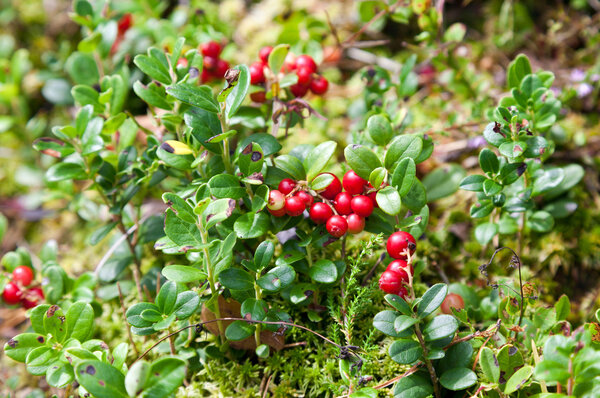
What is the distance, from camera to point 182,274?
198cm

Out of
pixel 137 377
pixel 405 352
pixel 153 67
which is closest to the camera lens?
pixel 137 377

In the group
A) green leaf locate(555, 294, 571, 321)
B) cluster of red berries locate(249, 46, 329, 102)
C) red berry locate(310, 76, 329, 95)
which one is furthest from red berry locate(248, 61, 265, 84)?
green leaf locate(555, 294, 571, 321)

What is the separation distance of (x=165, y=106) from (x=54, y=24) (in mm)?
3077

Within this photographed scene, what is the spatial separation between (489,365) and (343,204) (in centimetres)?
88

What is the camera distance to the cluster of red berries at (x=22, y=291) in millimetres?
2523

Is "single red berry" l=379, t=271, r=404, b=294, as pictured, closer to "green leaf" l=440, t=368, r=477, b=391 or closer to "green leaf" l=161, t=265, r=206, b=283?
"green leaf" l=440, t=368, r=477, b=391

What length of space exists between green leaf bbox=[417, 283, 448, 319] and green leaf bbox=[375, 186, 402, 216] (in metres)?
0.36

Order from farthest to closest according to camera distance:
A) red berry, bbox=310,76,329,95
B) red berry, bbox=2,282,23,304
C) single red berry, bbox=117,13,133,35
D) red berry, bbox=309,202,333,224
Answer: single red berry, bbox=117,13,133,35 → red berry, bbox=310,76,329,95 → red berry, bbox=2,282,23,304 → red berry, bbox=309,202,333,224

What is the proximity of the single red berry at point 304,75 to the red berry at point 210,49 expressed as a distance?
2.20 feet

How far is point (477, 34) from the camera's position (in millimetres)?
3943

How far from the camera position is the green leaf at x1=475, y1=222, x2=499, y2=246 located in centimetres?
245

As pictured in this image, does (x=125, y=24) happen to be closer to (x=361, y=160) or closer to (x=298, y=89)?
(x=298, y=89)

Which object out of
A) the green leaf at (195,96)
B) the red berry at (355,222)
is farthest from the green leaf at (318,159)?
the green leaf at (195,96)

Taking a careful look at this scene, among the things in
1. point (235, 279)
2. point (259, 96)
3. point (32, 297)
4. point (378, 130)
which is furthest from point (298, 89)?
point (32, 297)
